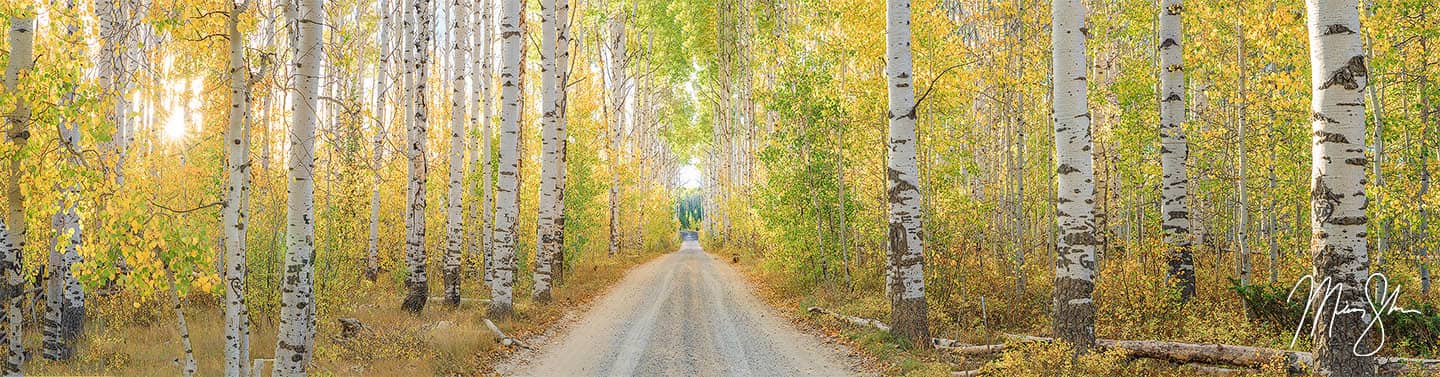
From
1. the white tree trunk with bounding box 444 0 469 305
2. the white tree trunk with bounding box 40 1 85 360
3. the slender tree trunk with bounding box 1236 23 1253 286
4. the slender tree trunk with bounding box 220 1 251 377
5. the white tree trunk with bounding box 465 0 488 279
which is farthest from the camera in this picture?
the white tree trunk with bounding box 465 0 488 279

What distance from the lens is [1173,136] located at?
33.4ft

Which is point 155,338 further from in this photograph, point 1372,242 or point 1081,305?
point 1372,242

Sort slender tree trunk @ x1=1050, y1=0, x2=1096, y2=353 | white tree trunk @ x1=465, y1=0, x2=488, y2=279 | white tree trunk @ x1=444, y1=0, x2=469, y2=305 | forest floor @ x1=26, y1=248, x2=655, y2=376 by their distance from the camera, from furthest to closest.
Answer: white tree trunk @ x1=465, y1=0, x2=488, y2=279 < white tree trunk @ x1=444, y1=0, x2=469, y2=305 < forest floor @ x1=26, y1=248, x2=655, y2=376 < slender tree trunk @ x1=1050, y1=0, x2=1096, y2=353

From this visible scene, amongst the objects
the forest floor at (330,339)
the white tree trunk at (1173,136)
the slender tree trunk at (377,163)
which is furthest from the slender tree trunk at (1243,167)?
the slender tree trunk at (377,163)

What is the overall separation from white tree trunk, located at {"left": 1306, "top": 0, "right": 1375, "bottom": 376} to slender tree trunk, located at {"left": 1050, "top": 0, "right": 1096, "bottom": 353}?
2.37 metres

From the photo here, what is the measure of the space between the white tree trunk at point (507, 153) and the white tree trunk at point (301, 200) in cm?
526

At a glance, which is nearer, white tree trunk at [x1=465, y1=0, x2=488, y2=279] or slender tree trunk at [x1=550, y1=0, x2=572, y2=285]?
slender tree trunk at [x1=550, y1=0, x2=572, y2=285]

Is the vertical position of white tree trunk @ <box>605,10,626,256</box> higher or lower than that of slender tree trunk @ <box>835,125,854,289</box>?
higher

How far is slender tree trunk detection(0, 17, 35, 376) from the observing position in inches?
188

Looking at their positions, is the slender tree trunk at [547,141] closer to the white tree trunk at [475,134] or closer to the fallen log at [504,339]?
the white tree trunk at [475,134]

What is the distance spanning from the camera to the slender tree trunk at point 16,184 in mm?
4777

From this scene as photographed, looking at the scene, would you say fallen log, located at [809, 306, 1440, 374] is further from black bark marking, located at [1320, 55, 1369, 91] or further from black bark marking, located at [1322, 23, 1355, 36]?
black bark marking, located at [1322, 23, 1355, 36]

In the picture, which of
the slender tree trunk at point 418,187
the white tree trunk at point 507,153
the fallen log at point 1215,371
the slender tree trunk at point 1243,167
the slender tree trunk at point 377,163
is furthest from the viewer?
the slender tree trunk at point 377,163

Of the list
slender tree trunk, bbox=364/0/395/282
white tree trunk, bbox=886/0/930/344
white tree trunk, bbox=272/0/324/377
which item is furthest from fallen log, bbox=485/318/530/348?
white tree trunk, bbox=886/0/930/344
